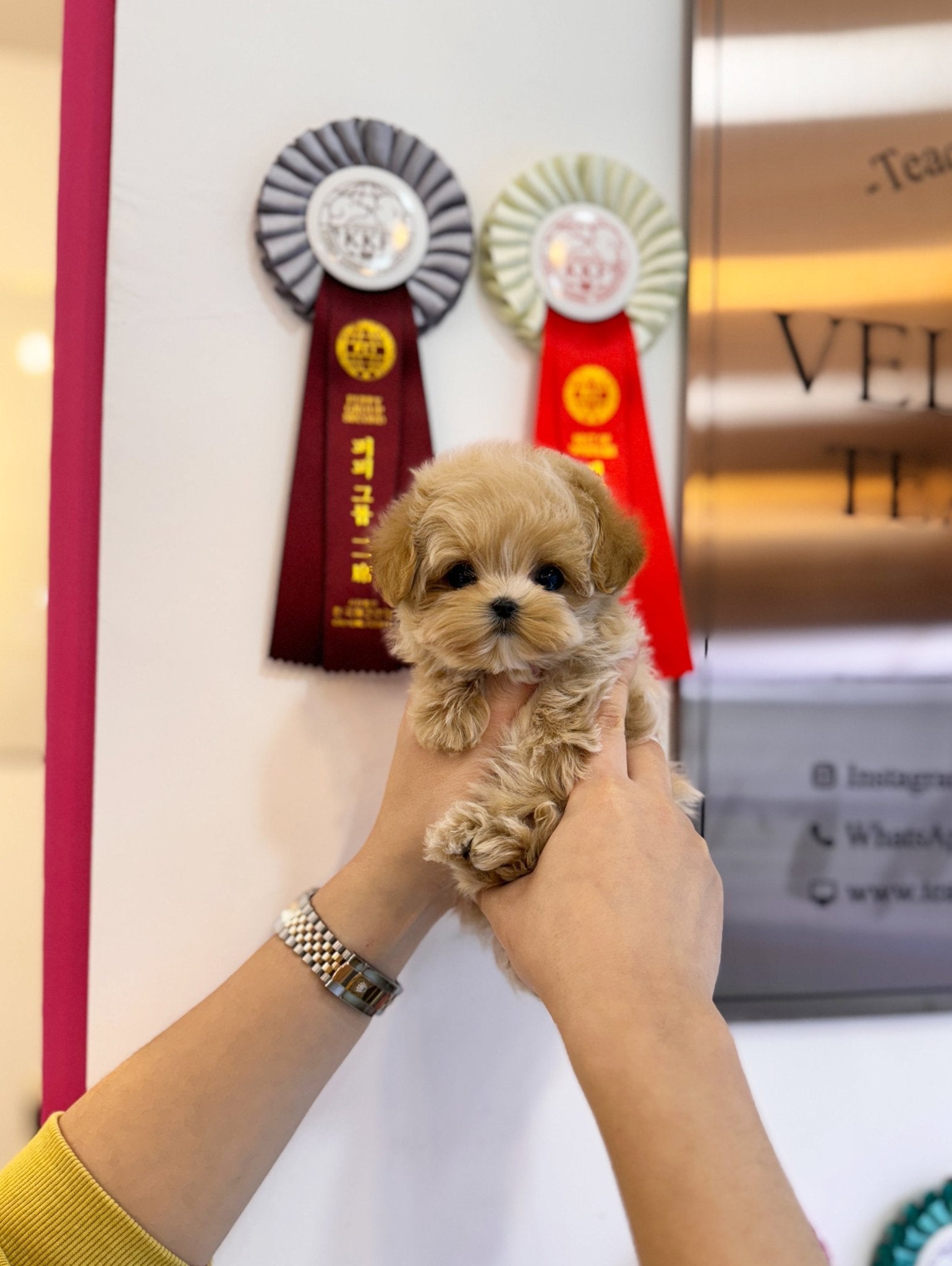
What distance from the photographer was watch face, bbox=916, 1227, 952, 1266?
1.30 metres

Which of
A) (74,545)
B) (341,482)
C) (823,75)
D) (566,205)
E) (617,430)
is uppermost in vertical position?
(823,75)

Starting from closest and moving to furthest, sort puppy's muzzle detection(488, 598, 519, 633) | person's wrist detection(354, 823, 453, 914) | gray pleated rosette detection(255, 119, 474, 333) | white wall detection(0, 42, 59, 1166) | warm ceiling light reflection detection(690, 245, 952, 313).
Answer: puppy's muzzle detection(488, 598, 519, 633), person's wrist detection(354, 823, 453, 914), gray pleated rosette detection(255, 119, 474, 333), warm ceiling light reflection detection(690, 245, 952, 313), white wall detection(0, 42, 59, 1166)

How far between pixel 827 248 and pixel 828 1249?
1.76m

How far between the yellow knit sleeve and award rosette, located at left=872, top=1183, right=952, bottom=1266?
1.20 meters

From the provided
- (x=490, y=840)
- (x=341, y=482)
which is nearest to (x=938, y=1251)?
(x=490, y=840)

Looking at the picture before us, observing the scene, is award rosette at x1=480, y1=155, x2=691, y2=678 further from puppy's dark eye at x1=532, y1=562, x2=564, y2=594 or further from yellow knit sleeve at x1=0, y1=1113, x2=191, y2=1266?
yellow knit sleeve at x1=0, y1=1113, x2=191, y2=1266

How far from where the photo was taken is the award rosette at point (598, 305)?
4.17ft

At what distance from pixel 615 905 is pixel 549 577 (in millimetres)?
383

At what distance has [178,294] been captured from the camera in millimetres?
1246

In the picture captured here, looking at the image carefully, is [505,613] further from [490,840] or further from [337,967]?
[337,967]

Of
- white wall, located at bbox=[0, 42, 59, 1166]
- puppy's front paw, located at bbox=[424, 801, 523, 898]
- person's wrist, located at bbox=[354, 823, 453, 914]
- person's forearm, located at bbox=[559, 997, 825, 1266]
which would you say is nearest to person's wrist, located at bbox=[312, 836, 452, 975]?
person's wrist, located at bbox=[354, 823, 453, 914]

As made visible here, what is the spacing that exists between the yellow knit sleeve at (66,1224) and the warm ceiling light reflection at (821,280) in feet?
5.10

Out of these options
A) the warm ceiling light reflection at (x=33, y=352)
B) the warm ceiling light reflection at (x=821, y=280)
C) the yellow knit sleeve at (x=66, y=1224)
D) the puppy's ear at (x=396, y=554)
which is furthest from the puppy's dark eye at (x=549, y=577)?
the warm ceiling light reflection at (x=33, y=352)

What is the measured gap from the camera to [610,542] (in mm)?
939
